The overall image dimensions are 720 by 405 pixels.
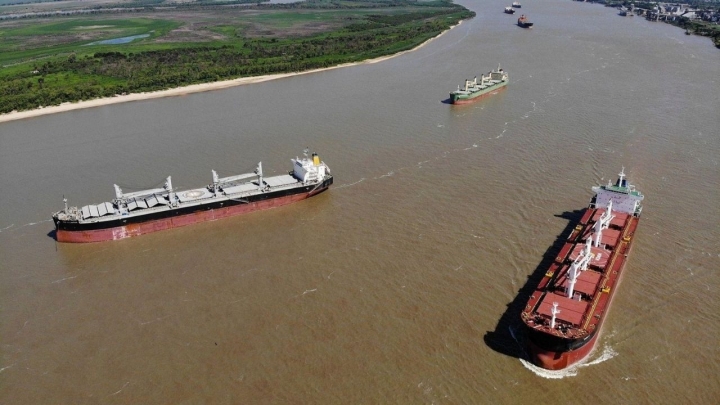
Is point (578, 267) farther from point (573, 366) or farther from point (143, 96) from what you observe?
point (143, 96)

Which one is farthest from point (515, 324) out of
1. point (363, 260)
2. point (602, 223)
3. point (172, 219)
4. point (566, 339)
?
point (172, 219)

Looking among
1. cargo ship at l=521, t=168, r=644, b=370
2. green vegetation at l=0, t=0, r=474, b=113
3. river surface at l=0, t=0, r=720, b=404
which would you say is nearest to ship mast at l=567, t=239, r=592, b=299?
cargo ship at l=521, t=168, r=644, b=370

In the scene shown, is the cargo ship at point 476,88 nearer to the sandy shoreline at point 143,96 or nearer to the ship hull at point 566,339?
the sandy shoreline at point 143,96

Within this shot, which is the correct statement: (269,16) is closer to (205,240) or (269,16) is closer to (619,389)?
(205,240)

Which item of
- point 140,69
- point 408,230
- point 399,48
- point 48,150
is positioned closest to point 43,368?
point 408,230

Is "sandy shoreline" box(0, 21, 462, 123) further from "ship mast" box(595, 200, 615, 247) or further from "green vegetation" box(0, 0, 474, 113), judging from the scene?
"ship mast" box(595, 200, 615, 247)

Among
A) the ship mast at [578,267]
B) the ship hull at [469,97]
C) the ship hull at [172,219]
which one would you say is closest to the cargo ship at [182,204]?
the ship hull at [172,219]
